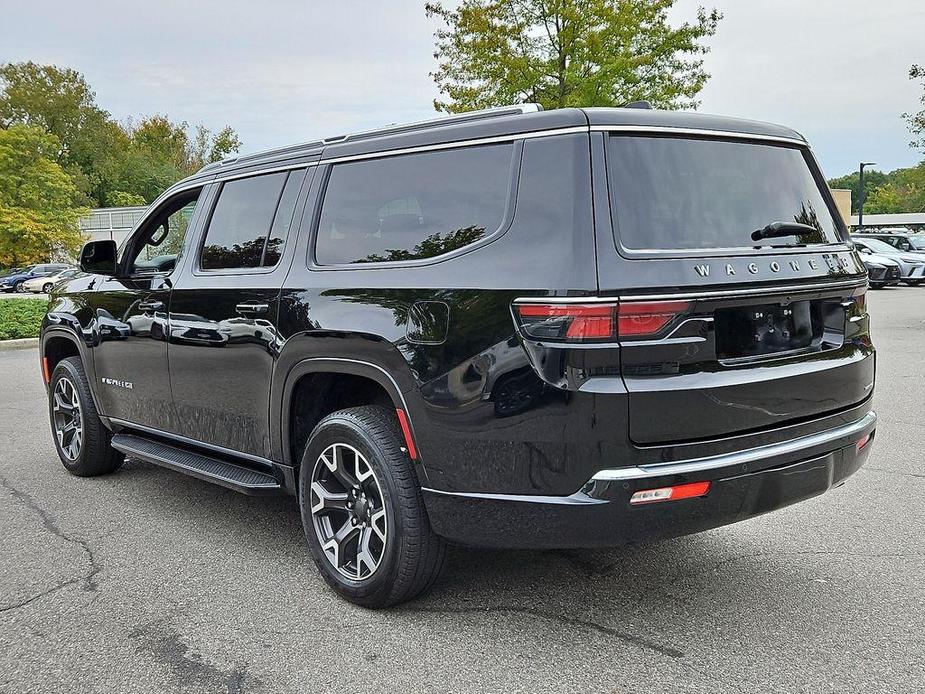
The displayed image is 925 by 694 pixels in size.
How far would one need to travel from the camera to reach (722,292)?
10.1 ft

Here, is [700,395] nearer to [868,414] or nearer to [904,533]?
[868,414]

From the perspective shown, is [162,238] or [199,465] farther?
[162,238]

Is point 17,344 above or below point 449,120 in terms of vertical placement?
below

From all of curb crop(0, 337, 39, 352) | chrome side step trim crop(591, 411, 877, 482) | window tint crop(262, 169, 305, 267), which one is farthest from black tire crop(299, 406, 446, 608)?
curb crop(0, 337, 39, 352)

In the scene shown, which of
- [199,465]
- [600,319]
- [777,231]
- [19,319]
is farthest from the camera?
[19,319]

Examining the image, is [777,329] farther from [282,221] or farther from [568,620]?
[282,221]

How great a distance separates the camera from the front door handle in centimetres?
409

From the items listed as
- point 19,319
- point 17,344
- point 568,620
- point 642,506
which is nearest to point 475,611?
point 568,620

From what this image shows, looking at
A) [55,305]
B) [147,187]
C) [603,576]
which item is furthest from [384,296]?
[147,187]

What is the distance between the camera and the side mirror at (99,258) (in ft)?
17.5

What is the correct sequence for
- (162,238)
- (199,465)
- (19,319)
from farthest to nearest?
(19,319)
(162,238)
(199,465)

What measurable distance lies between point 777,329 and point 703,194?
57 cm

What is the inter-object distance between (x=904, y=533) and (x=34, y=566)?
428 centimetres

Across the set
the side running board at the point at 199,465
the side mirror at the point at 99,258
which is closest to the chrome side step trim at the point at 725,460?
the side running board at the point at 199,465
